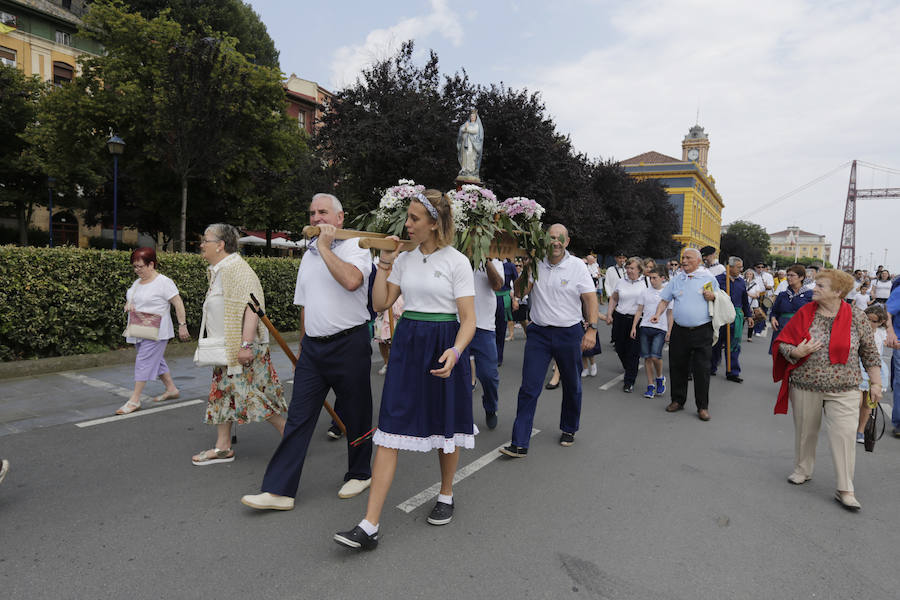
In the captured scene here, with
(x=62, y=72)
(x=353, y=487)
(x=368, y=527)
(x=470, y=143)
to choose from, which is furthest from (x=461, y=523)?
(x=62, y=72)

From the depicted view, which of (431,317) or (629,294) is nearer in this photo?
(431,317)

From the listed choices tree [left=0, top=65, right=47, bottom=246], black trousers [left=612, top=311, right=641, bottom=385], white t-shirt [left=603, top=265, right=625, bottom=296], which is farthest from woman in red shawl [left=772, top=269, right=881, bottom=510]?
tree [left=0, top=65, right=47, bottom=246]

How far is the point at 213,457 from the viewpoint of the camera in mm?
4344

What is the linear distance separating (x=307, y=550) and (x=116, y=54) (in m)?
26.4

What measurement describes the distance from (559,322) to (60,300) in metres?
6.64

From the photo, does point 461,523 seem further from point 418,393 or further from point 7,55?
point 7,55

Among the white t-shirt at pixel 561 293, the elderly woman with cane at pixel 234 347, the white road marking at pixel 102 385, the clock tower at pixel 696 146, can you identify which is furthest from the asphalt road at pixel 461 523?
the clock tower at pixel 696 146

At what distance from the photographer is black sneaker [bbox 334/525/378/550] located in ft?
9.55

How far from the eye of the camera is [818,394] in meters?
4.12

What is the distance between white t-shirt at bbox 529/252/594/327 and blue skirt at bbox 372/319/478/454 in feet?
6.29

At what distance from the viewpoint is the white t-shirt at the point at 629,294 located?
8.20 metres

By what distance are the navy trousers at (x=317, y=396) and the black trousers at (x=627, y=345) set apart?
503cm

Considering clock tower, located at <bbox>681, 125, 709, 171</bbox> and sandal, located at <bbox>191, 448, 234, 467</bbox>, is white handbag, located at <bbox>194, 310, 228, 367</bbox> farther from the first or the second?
clock tower, located at <bbox>681, 125, 709, 171</bbox>

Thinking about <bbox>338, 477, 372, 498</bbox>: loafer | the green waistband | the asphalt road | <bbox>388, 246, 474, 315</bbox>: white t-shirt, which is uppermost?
<bbox>388, 246, 474, 315</bbox>: white t-shirt
